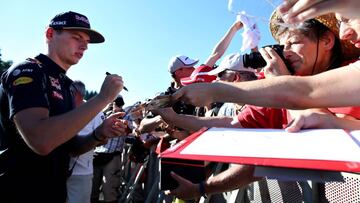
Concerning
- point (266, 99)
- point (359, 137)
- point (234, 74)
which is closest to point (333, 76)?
point (266, 99)

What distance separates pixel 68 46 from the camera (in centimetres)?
241

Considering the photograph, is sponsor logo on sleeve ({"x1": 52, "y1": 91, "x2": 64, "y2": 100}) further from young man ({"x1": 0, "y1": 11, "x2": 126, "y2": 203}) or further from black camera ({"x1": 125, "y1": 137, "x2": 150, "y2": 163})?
black camera ({"x1": 125, "y1": 137, "x2": 150, "y2": 163})

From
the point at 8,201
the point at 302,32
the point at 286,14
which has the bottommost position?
Answer: the point at 8,201

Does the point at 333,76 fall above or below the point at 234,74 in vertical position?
above

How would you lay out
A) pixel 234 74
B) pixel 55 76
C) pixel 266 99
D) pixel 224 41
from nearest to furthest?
pixel 266 99
pixel 55 76
pixel 234 74
pixel 224 41

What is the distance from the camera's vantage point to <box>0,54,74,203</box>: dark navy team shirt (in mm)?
1839

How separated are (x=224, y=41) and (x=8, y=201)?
9.91ft

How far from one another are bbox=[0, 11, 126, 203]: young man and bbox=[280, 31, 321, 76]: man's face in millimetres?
1000

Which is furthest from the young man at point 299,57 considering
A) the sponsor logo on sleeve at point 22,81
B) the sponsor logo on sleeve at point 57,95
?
the sponsor logo on sleeve at point 22,81

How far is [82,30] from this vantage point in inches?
101

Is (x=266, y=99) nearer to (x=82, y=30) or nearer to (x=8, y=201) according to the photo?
(x=8, y=201)

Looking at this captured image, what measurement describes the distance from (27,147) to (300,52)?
1580mm

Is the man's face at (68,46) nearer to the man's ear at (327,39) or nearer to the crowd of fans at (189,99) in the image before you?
the crowd of fans at (189,99)

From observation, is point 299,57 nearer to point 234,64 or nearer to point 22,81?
point 234,64
